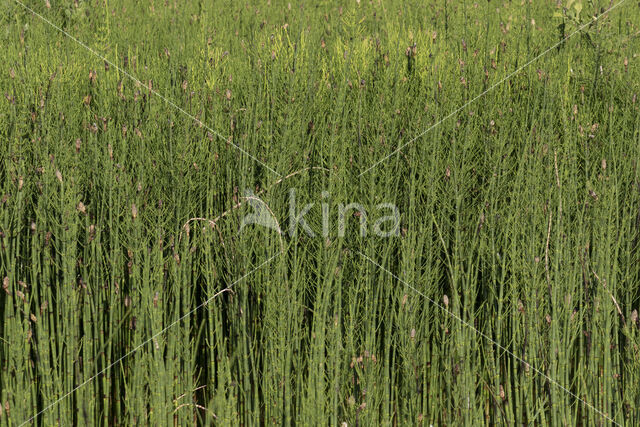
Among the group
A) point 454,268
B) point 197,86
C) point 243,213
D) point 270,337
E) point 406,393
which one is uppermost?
point 197,86

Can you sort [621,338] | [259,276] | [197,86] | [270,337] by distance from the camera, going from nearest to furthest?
[270,337] < [259,276] < [621,338] < [197,86]

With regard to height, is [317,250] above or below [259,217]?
below

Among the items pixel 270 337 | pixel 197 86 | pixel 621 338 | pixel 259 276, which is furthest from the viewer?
pixel 197 86

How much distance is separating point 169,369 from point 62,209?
0.62m

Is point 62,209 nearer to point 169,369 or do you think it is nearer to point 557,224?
point 169,369

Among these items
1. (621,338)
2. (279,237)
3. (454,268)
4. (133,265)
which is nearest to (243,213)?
(279,237)

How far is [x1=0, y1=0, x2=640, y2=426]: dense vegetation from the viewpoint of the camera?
2.31 m

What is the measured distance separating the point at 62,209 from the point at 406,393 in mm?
1254

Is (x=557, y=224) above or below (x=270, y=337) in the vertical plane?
above

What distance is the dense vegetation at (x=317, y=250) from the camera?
231cm

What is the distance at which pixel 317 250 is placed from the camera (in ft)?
8.16

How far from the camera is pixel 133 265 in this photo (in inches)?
91.5

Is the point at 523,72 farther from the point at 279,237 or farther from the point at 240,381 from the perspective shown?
the point at 240,381

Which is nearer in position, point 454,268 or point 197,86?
point 454,268
